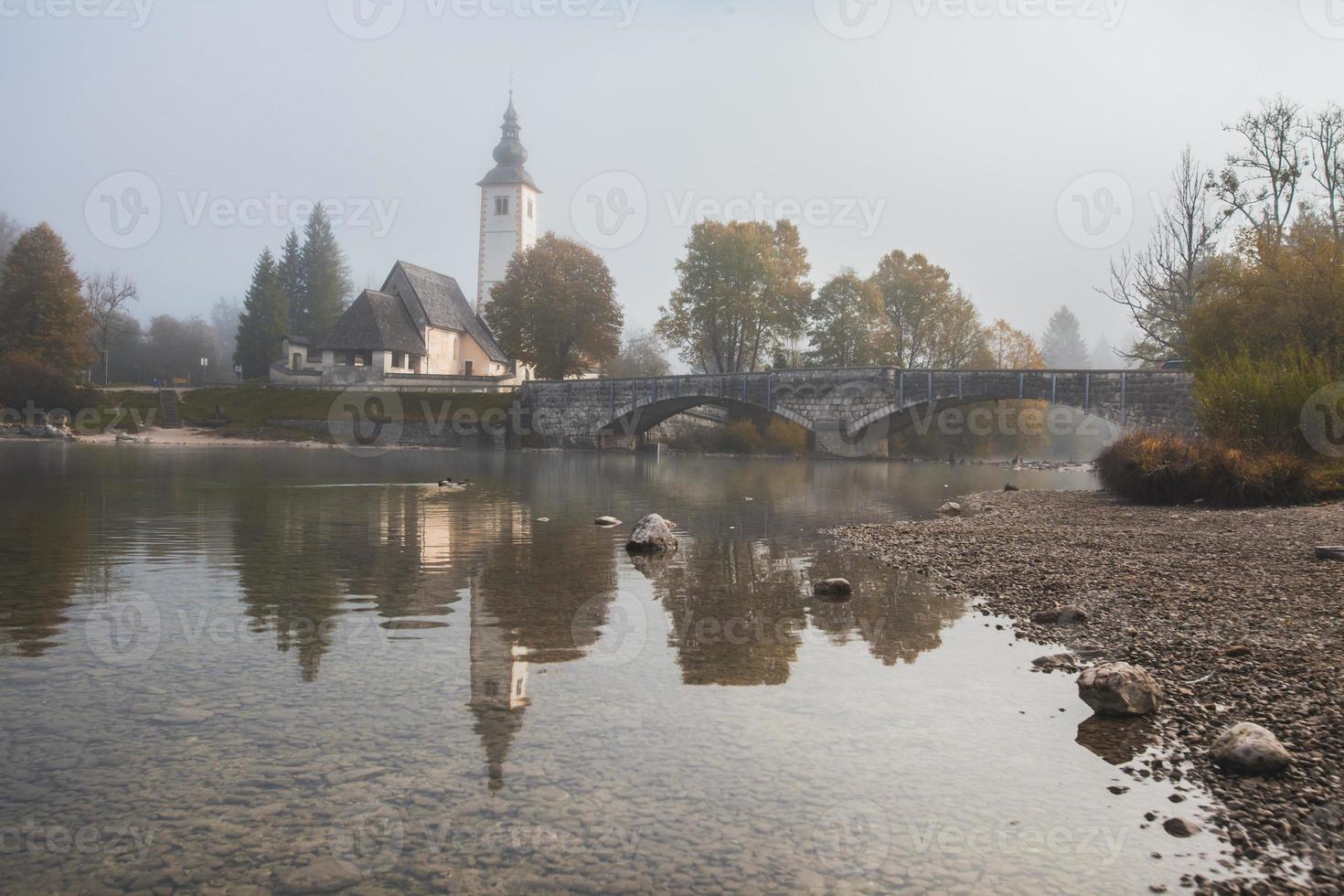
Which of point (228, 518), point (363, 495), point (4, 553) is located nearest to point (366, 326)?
point (363, 495)

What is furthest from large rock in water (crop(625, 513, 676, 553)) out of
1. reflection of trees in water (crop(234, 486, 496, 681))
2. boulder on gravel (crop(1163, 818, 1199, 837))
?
boulder on gravel (crop(1163, 818, 1199, 837))

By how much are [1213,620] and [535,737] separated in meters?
6.38

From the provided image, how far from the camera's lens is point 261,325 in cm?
9375

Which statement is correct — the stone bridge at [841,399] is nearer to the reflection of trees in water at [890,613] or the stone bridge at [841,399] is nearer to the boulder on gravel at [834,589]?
the reflection of trees in water at [890,613]

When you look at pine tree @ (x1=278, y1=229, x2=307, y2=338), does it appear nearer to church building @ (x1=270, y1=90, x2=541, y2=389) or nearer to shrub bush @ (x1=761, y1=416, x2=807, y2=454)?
church building @ (x1=270, y1=90, x2=541, y2=389)

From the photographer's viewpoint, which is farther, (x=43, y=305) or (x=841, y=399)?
(x=43, y=305)

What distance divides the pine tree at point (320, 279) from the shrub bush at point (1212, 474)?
3940 inches

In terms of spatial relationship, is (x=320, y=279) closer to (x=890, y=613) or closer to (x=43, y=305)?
(x=43, y=305)

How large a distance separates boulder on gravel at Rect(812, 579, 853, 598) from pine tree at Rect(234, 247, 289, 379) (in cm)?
9087

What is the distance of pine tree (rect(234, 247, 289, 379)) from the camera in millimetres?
93250

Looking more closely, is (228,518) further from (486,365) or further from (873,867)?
(486,365)

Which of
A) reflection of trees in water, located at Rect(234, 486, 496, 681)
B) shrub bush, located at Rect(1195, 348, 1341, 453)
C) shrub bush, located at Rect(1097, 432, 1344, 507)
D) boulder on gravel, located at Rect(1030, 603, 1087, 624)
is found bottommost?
reflection of trees in water, located at Rect(234, 486, 496, 681)

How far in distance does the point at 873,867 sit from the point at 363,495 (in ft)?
71.4

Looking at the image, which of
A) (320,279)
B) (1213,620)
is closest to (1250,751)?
(1213,620)
